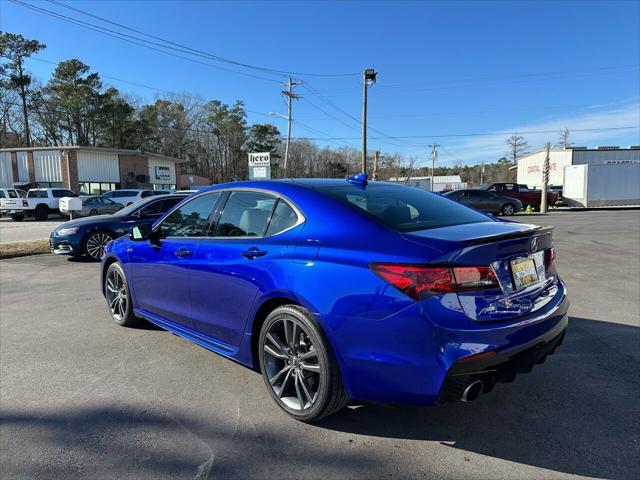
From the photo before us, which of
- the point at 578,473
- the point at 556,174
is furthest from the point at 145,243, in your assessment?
the point at 556,174

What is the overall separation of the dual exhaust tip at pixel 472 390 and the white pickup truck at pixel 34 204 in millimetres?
29669

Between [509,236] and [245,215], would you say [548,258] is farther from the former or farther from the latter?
[245,215]

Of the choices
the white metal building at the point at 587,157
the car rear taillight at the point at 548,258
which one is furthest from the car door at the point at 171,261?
the white metal building at the point at 587,157

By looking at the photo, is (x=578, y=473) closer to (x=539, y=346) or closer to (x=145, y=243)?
(x=539, y=346)

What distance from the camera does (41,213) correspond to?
87.1 ft

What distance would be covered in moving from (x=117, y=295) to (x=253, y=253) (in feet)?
9.22

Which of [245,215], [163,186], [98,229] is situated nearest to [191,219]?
[245,215]

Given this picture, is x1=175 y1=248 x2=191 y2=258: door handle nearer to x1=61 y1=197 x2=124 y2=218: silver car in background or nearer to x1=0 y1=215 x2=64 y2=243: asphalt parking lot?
x1=0 y1=215 x2=64 y2=243: asphalt parking lot

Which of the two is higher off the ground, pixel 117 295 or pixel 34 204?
pixel 34 204

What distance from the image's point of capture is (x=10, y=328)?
515 centimetres

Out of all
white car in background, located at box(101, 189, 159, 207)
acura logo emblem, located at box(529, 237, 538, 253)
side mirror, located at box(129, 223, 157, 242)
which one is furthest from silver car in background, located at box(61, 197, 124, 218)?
acura logo emblem, located at box(529, 237, 538, 253)

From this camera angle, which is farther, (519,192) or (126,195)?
(519,192)

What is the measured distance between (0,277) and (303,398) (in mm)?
7978

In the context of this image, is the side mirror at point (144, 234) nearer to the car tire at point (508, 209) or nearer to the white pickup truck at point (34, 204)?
the car tire at point (508, 209)
